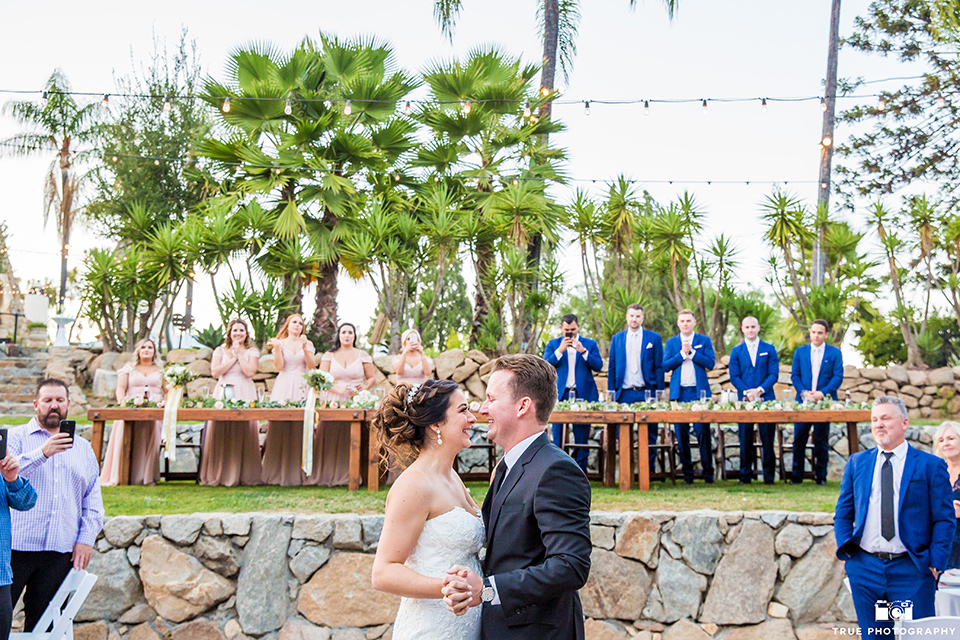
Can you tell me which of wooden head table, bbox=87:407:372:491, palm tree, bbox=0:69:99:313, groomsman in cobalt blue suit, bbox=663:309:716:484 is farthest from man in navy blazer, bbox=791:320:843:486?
palm tree, bbox=0:69:99:313

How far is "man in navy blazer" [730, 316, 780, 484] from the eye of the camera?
26.1 ft

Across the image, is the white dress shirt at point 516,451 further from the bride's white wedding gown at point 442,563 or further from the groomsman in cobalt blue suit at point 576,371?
the groomsman in cobalt blue suit at point 576,371

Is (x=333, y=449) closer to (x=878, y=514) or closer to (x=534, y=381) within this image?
(x=878, y=514)

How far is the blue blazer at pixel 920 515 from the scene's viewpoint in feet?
13.8

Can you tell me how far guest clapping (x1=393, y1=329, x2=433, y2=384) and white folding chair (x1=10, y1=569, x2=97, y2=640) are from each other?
3601mm

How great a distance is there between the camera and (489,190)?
13.5 metres

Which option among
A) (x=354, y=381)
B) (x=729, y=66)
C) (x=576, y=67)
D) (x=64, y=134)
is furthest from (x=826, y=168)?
(x=64, y=134)

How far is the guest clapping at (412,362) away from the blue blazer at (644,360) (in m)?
1.79

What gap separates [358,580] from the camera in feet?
18.6

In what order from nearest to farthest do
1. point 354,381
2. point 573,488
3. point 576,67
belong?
1. point 573,488
2. point 354,381
3. point 576,67

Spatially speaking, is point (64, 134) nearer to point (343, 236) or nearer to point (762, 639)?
point (343, 236)

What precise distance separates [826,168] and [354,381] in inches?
484

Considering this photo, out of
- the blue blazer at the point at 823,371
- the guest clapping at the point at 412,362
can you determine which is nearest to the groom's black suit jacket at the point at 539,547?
the guest clapping at the point at 412,362

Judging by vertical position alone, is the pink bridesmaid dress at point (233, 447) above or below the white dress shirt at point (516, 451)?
below
